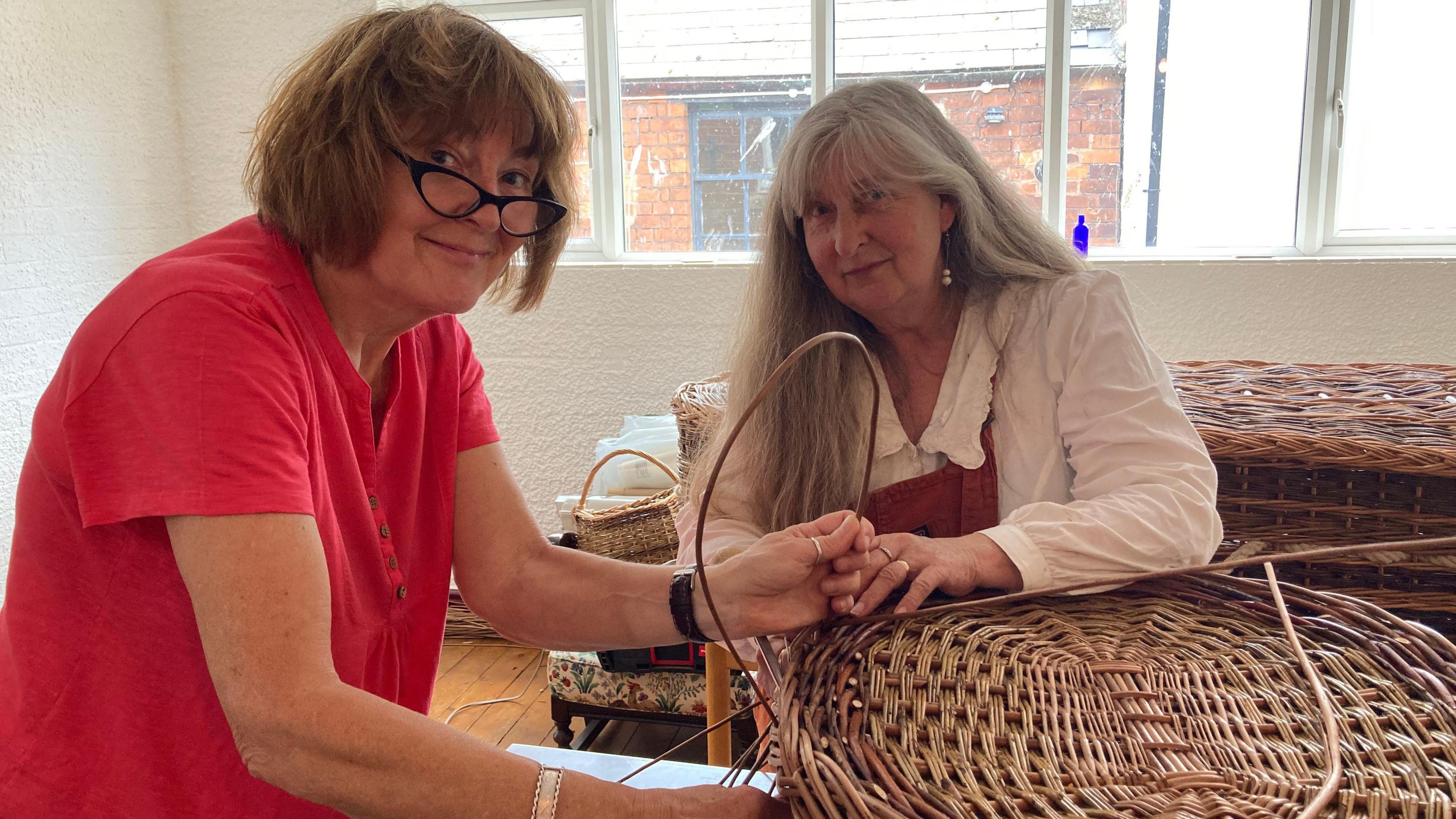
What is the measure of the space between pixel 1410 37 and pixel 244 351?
3159mm

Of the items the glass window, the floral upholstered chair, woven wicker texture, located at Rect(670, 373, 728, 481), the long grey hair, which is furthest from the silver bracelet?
the glass window

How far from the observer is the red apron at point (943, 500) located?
131cm

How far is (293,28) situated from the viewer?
10.1 feet

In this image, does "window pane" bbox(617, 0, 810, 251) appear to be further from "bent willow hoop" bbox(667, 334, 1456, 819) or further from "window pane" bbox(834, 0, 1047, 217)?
"bent willow hoop" bbox(667, 334, 1456, 819)

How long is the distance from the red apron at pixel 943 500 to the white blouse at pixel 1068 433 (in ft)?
0.05

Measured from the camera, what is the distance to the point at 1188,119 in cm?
291

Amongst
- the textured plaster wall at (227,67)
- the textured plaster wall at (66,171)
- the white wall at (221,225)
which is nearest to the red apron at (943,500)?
the white wall at (221,225)

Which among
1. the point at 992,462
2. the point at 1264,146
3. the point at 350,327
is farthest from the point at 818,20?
the point at 350,327

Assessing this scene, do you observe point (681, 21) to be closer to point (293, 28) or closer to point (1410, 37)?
point (293, 28)

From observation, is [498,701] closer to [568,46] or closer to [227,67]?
[568,46]

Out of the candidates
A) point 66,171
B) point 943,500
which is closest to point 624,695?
point 943,500

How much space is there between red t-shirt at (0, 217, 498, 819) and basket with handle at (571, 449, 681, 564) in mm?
1357

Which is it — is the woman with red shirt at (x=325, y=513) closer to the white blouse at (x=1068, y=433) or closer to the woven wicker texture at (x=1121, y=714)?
the woven wicker texture at (x=1121, y=714)

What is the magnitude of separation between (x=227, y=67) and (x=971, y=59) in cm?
234
